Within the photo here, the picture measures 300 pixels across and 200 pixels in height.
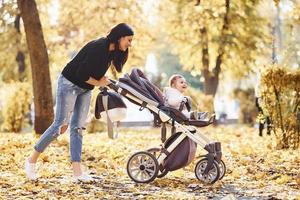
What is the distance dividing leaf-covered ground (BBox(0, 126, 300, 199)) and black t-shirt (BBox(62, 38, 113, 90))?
4.38ft

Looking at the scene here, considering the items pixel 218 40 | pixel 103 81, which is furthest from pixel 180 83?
pixel 218 40

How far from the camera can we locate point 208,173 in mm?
8266

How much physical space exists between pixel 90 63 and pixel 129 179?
182 cm

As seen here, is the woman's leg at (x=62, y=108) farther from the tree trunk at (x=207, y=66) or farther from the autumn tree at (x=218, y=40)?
the tree trunk at (x=207, y=66)

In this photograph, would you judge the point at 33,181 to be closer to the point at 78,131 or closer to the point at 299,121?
the point at 78,131

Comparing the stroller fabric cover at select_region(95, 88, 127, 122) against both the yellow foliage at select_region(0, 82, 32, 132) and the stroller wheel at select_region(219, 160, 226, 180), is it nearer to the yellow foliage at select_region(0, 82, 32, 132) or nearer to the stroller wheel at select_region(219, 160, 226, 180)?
the stroller wheel at select_region(219, 160, 226, 180)

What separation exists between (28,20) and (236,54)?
45.3ft

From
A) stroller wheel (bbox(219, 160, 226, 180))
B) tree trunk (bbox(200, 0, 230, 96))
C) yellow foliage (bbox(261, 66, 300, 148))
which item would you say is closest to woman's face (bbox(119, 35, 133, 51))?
stroller wheel (bbox(219, 160, 226, 180))

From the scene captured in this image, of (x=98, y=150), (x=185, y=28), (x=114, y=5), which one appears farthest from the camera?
(x=185, y=28)

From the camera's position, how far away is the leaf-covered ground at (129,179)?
738cm

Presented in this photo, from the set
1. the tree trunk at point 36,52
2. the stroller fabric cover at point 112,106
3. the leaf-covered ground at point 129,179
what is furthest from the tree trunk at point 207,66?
the stroller fabric cover at point 112,106

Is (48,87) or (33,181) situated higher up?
(48,87)

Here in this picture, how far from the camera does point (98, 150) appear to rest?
39.3ft

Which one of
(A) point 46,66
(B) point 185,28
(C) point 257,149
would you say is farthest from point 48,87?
(B) point 185,28
